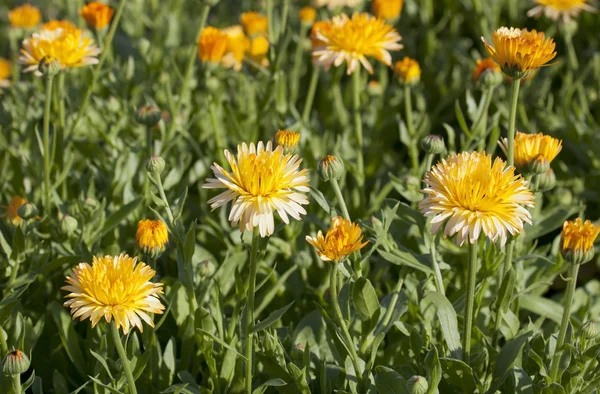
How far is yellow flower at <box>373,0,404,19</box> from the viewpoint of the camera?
3.22m

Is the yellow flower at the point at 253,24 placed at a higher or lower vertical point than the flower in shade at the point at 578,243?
lower

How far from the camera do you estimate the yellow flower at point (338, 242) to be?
1.62 metres

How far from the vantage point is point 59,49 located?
2447 millimetres

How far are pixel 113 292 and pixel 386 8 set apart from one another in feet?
6.67

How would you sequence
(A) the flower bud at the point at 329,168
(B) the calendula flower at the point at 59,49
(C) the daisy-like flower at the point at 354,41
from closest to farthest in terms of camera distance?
1. (A) the flower bud at the point at 329,168
2. (B) the calendula flower at the point at 59,49
3. (C) the daisy-like flower at the point at 354,41

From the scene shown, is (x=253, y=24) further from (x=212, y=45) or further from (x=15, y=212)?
(x=15, y=212)

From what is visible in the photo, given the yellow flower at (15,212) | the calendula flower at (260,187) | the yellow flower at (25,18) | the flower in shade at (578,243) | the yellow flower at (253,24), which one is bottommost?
the yellow flower at (15,212)

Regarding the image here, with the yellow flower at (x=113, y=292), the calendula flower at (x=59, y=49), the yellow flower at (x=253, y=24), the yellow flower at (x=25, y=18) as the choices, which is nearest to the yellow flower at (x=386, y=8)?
the yellow flower at (x=253, y=24)

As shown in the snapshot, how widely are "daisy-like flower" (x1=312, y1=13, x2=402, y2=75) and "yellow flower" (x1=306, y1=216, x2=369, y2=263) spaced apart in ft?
3.48

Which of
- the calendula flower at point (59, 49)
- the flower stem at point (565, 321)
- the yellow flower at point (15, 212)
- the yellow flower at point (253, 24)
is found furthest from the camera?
the yellow flower at point (253, 24)

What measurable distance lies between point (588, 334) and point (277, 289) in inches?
35.1

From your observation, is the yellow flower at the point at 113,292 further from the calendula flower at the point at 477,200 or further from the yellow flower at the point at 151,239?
the calendula flower at the point at 477,200

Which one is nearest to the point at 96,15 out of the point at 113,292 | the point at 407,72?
the point at 407,72

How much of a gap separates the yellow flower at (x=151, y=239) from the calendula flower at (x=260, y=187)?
0.25 m
